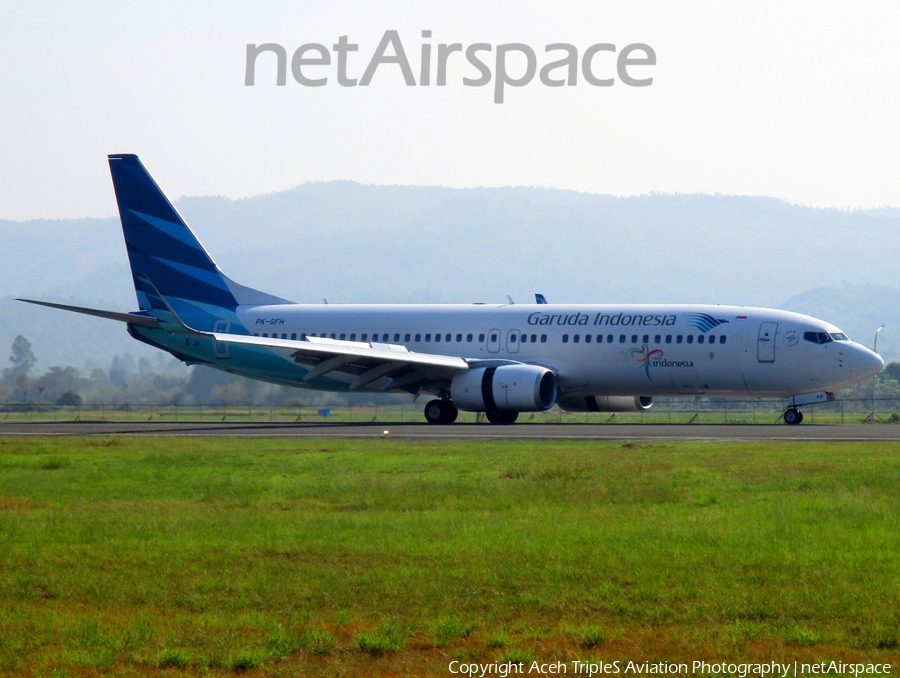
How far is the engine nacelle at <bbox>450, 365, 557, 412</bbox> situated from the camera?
41656 millimetres

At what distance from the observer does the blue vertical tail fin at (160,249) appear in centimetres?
5056

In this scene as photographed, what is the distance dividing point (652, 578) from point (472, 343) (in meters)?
34.7

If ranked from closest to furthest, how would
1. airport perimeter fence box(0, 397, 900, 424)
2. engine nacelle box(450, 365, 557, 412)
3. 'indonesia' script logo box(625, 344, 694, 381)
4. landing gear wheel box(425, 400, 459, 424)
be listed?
engine nacelle box(450, 365, 557, 412)
'indonesia' script logo box(625, 344, 694, 381)
landing gear wheel box(425, 400, 459, 424)
airport perimeter fence box(0, 397, 900, 424)

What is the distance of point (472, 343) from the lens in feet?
152

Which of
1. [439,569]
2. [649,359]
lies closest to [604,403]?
[649,359]

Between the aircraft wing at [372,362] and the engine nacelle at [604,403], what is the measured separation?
494 cm

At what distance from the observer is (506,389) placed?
138 feet

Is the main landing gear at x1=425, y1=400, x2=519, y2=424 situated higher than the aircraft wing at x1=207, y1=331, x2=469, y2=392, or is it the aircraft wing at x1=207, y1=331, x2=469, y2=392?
the aircraft wing at x1=207, y1=331, x2=469, y2=392

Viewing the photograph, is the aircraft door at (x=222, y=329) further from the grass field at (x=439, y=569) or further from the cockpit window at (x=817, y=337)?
the grass field at (x=439, y=569)

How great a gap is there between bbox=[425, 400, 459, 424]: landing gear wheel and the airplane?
5cm

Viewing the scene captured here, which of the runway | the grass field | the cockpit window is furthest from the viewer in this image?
the cockpit window

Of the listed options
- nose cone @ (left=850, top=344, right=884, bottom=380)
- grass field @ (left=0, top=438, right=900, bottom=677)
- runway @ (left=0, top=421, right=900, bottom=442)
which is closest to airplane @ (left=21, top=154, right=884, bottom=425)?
nose cone @ (left=850, top=344, right=884, bottom=380)

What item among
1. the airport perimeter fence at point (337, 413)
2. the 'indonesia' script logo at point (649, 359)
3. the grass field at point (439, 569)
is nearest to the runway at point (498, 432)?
the 'indonesia' script logo at point (649, 359)

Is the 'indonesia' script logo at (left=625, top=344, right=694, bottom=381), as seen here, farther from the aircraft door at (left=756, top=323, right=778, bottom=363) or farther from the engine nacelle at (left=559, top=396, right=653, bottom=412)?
the engine nacelle at (left=559, top=396, right=653, bottom=412)
